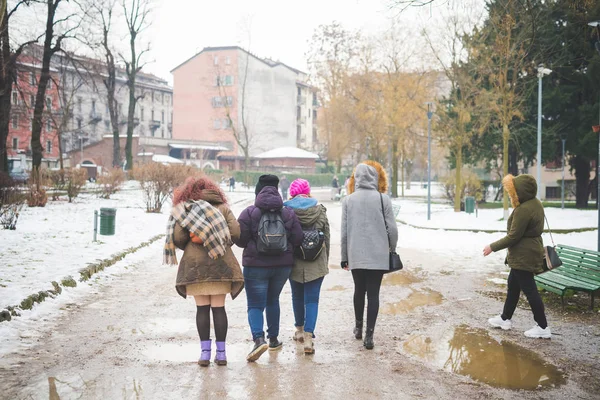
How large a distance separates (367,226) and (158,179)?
18.6m

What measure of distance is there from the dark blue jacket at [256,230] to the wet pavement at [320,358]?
3.16 ft

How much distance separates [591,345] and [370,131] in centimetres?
3414

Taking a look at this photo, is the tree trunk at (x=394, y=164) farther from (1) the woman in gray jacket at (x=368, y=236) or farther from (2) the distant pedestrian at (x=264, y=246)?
(2) the distant pedestrian at (x=264, y=246)

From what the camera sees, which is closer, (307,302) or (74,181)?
(307,302)

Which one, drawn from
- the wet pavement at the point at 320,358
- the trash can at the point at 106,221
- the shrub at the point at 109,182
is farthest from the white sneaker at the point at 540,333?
the shrub at the point at 109,182

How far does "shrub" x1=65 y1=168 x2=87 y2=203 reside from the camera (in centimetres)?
2680

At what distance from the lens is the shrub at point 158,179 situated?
76.6ft

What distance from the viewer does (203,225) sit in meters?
5.35

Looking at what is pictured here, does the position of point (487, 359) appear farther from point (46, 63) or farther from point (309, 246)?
point (46, 63)

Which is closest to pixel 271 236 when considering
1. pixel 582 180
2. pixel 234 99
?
pixel 582 180

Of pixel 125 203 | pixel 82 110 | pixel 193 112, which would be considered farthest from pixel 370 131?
pixel 82 110

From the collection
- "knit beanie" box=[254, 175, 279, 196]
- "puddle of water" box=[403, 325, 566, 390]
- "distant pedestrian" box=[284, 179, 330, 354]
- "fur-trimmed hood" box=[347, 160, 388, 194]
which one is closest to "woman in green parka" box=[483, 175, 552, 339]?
"puddle of water" box=[403, 325, 566, 390]

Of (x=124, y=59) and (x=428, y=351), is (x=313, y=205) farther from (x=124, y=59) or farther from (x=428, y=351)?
(x=124, y=59)

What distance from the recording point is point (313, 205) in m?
6.12
